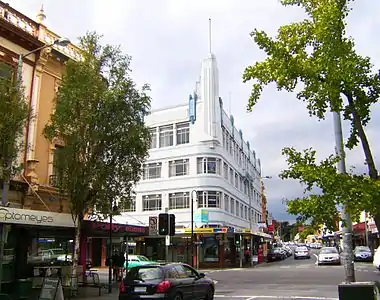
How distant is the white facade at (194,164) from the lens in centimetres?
4784

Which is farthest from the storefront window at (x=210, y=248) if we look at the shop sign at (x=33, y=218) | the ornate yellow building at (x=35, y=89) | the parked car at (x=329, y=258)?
the shop sign at (x=33, y=218)

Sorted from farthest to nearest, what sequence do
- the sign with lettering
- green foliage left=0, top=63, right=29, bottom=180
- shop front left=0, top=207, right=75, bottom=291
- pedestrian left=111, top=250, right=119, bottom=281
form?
pedestrian left=111, top=250, right=119, bottom=281, shop front left=0, top=207, right=75, bottom=291, the sign with lettering, green foliage left=0, top=63, right=29, bottom=180

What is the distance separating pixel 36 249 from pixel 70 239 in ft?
7.33

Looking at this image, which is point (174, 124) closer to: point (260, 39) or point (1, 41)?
point (1, 41)

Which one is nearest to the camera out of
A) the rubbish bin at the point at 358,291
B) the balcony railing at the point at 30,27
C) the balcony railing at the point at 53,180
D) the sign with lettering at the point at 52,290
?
the rubbish bin at the point at 358,291

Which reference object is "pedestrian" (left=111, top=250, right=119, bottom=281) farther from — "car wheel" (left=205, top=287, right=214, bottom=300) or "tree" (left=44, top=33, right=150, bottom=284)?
"car wheel" (left=205, top=287, right=214, bottom=300)

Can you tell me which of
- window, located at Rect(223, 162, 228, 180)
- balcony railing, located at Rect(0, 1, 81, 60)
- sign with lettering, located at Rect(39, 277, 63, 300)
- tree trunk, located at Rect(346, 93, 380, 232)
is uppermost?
balcony railing, located at Rect(0, 1, 81, 60)

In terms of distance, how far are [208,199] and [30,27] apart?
96.6 ft

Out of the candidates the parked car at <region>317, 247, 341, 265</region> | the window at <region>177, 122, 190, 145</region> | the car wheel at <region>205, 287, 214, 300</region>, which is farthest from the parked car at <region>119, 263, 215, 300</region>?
the window at <region>177, 122, 190, 145</region>

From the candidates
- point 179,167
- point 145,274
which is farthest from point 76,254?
point 179,167

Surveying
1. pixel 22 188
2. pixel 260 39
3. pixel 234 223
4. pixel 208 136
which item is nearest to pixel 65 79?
pixel 22 188

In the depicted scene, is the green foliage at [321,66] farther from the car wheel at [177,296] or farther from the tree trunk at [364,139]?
the car wheel at [177,296]

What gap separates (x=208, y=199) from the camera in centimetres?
4750

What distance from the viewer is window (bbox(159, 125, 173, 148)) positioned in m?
51.3
